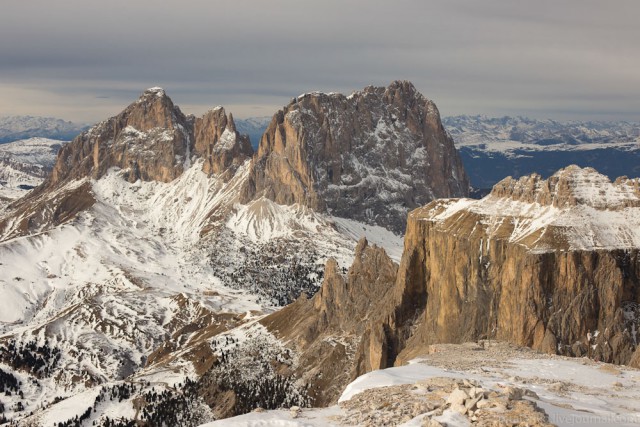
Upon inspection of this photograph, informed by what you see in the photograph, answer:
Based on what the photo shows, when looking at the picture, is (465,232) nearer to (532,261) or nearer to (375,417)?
(532,261)

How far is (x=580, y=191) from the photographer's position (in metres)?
131

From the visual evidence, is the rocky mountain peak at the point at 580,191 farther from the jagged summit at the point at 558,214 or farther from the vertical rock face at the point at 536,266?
the vertical rock face at the point at 536,266

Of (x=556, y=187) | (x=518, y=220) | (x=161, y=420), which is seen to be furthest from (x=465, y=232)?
(x=161, y=420)

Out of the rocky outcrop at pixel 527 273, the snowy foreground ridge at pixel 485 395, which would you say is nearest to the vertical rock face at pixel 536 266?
the rocky outcrop at pixel 527 273

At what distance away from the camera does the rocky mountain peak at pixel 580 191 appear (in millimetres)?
127562

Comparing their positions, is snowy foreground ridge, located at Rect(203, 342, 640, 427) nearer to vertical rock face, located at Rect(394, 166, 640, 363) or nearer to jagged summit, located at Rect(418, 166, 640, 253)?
vertical rock face, located at Rect(394, 166, 640, 363)

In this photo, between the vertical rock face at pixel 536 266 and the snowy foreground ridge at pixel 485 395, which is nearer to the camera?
the snowy foreground ridge at pixel 485 395

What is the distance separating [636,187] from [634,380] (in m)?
75.7

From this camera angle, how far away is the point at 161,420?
655ft

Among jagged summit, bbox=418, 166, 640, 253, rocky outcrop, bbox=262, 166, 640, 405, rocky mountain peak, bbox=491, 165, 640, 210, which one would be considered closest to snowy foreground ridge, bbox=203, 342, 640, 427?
rocky outcrop, bbox=262, 166, 640, 405

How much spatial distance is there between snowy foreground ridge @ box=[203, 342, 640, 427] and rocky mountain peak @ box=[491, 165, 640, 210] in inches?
2462

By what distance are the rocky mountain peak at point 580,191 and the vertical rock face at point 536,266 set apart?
0.20m

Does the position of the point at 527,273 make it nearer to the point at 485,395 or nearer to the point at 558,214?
the point at 558,214

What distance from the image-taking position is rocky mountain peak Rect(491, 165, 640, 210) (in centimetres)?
12756
